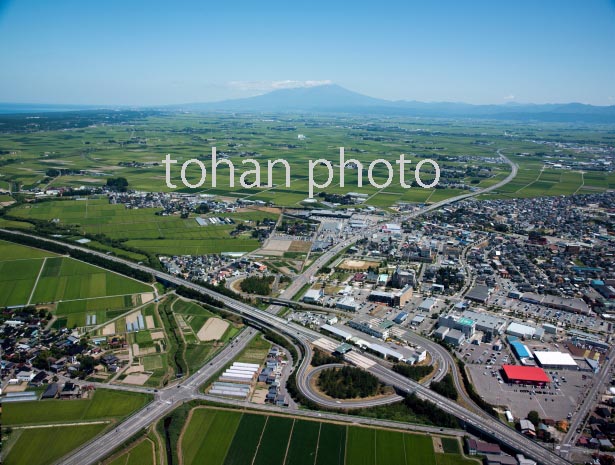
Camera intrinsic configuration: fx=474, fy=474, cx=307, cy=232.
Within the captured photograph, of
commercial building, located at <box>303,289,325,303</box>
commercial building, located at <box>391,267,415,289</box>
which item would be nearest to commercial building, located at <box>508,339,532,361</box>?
commercial building, located at <box>391,267,415,289</box>

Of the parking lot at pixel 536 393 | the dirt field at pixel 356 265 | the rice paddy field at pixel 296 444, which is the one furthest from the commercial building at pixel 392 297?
the rice paddy field at pixel 296 444

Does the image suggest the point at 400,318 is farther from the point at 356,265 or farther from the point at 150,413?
the point at 150,413

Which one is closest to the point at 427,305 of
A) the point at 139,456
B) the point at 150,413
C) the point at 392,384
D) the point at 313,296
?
the point at 313,296

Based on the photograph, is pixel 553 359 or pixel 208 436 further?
pixel 553 359

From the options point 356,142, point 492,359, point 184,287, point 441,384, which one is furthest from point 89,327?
point 356,142

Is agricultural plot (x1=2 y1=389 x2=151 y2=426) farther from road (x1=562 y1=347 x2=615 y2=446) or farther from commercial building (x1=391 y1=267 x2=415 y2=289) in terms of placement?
commercial building (x1=391 y1=267 x2=415 y2=289)
